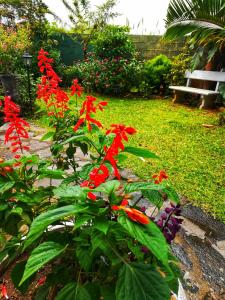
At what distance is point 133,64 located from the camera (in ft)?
28.8

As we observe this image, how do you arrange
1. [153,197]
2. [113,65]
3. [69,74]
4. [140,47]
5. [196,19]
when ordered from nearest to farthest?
1. [153,197]
2. [196,19]
3. [113,65]
4. [140,47]
5. [69,74]

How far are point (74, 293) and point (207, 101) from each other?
7254mm

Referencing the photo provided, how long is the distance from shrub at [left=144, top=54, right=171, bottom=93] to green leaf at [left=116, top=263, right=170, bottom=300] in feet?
28.8

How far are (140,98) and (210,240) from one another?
7.19 meters

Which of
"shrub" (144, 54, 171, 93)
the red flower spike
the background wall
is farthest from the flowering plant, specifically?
the background wall

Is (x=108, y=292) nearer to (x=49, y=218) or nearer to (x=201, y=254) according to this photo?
(x=49, y=218)

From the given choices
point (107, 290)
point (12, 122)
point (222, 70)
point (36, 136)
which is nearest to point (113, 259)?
point (107, 290)

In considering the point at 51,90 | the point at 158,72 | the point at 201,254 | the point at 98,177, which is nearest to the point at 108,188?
the point at 98,177

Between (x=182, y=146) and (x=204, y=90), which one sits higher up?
(x=204, y=90)

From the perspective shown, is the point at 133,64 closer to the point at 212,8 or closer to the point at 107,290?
the point at 212,8

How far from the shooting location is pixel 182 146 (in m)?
4.41

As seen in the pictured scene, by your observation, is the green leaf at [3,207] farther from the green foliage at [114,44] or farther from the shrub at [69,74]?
the shrub at [69,74]

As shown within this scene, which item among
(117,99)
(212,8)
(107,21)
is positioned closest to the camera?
(212,8)

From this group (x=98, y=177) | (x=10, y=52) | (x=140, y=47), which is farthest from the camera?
(x=140, y=47)
